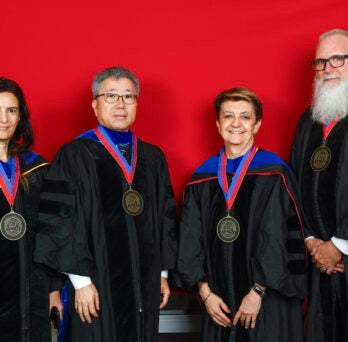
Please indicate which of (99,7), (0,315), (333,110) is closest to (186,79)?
(99,7)

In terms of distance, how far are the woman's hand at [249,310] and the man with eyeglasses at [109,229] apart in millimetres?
489

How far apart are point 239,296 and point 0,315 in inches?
52.2

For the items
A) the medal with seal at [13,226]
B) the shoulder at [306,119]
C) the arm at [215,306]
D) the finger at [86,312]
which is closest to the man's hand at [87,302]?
the finger at [86,312]

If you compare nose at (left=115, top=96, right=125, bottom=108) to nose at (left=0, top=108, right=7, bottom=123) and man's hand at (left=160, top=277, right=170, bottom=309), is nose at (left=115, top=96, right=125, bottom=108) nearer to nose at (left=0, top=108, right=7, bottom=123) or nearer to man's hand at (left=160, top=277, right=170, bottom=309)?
nose at (left=0, top=108, right=7, bottom=123)

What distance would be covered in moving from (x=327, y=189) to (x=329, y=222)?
198 millimetres

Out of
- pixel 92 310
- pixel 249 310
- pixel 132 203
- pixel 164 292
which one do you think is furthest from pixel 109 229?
pixel 249 310

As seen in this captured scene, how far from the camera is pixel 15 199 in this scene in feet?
10.0

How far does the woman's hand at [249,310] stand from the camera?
3.14 meters

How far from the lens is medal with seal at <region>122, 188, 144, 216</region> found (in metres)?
3.24

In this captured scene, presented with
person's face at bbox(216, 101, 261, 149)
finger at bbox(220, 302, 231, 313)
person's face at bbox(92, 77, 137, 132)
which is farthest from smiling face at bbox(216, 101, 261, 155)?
finger at bbox(220, 302, 231, 313)

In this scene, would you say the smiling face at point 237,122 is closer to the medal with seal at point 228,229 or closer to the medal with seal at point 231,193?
the medal with seal at point 231,193

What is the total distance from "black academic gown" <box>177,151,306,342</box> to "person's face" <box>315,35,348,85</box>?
2.19 feet

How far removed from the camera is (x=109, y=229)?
3.20 m

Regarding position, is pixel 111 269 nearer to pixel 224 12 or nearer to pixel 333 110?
pixel 333 110
